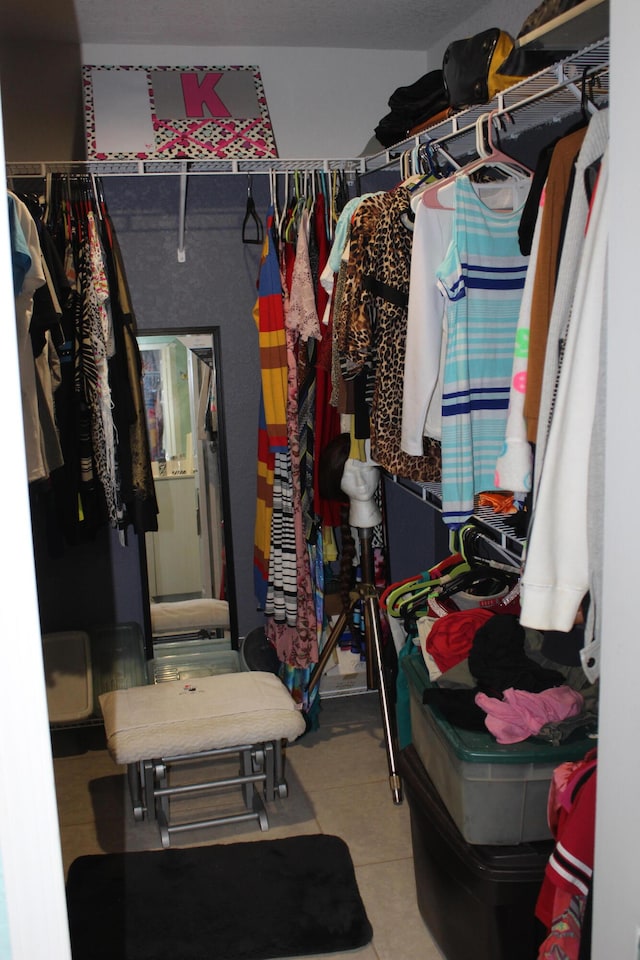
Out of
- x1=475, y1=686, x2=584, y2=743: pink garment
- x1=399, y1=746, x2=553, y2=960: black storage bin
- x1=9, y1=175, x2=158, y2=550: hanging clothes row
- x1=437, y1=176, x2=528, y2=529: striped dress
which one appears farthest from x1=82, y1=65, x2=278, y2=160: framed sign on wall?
x1=399, y1=746, x2=553, y2=960: black storage bin

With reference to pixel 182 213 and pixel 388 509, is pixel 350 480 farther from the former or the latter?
pixel 182 213

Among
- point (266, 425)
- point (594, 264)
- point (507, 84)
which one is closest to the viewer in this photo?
point (594, 264)

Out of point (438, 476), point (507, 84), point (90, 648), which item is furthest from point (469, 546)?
point (90, 648)

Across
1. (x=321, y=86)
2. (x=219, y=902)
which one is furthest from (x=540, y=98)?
(x=219, y=902)

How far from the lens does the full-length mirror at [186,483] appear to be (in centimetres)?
345

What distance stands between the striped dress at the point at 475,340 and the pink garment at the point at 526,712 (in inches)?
18.3

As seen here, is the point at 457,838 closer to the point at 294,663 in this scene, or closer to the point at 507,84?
the point at 294,663

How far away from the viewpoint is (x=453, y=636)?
7.30 feet

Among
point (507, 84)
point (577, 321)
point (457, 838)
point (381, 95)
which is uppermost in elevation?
point (381, 95)

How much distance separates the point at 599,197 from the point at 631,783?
918 millimetres

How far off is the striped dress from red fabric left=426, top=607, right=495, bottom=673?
0.97ft

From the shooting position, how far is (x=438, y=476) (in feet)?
8.06

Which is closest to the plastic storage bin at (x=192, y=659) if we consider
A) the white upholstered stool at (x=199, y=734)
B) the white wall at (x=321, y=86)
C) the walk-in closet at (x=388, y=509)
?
the walk-in closet at (x=388, y=509)

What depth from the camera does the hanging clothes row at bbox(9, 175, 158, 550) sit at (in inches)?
116
